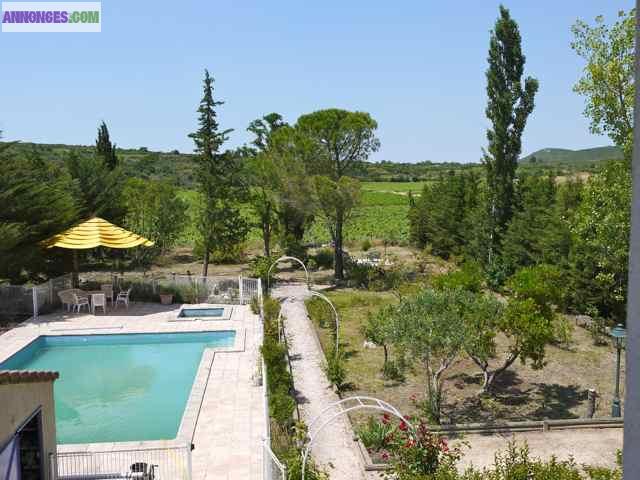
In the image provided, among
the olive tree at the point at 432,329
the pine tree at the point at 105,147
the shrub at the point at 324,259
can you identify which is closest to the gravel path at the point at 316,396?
the olive tree at the point at 432,329

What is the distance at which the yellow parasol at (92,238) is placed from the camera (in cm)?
2009

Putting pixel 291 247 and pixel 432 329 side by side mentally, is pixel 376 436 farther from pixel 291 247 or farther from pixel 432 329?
pixel 291 247

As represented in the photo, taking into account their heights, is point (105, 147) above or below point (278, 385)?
above

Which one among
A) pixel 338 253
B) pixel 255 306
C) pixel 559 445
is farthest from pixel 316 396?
pixel 338 253

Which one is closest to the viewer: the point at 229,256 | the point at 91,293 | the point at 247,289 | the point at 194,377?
the point at 194,377

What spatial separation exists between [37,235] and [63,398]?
8358 mm

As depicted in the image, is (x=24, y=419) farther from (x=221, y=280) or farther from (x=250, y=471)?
(x=221, y=280)

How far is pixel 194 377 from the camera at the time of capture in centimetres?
1539

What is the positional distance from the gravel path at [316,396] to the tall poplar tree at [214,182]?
5.17 m

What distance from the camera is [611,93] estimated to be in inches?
544

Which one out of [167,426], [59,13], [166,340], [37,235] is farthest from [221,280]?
[59,13]

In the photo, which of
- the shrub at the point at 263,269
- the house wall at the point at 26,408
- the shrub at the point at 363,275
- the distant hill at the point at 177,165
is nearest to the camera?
the house wall at the point at 26,408

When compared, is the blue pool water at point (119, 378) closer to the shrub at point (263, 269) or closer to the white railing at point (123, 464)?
the white railing at point (123, 464)

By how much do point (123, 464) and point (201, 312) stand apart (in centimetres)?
1108
